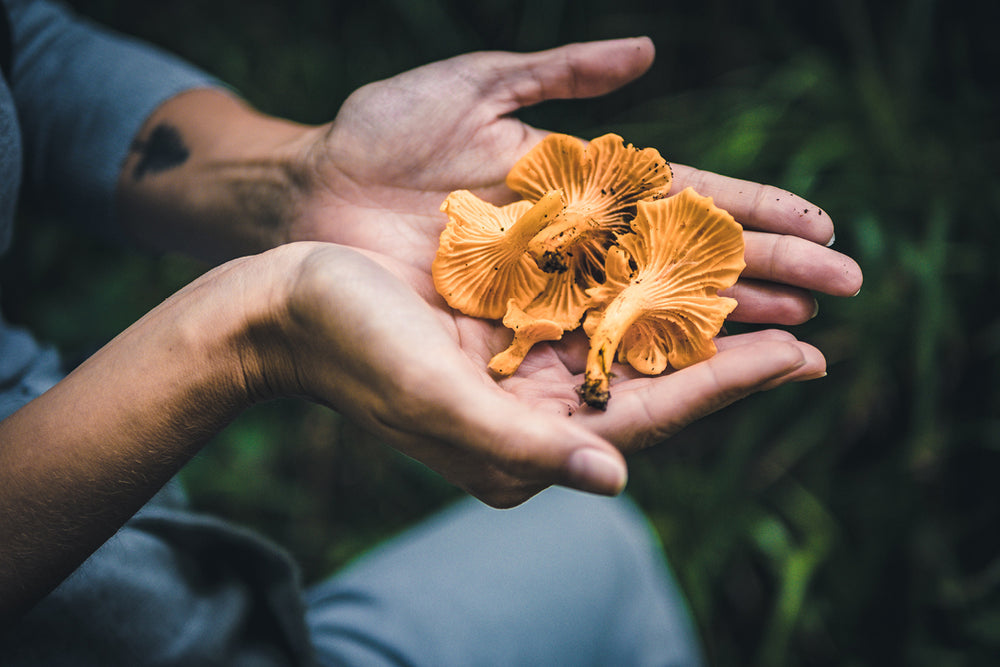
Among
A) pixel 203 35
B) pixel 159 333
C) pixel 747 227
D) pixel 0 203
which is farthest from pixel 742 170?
pixel 203 35

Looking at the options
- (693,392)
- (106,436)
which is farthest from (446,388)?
(106,436)

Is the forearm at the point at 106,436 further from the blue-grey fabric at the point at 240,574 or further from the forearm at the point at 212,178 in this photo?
the forearm at the point at 212,178

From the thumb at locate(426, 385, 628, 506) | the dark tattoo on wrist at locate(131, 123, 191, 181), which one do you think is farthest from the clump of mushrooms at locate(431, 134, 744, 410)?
the dark tattoo on wrist at locate(131, 123, 191, 181)

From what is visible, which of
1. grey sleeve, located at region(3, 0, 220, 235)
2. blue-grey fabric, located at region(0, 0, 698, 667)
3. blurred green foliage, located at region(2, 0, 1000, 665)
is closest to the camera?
blue-grey fabric, located at region(0, 0, 698, 667)

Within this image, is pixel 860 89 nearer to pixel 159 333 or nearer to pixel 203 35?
pixel 159 333

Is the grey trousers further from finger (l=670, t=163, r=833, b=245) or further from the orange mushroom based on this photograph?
finger (l=670, t=163, r=833, b=245)

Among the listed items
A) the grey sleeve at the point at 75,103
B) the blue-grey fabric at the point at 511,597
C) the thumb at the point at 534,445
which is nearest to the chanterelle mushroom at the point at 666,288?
the thumb at the point at 534,445
